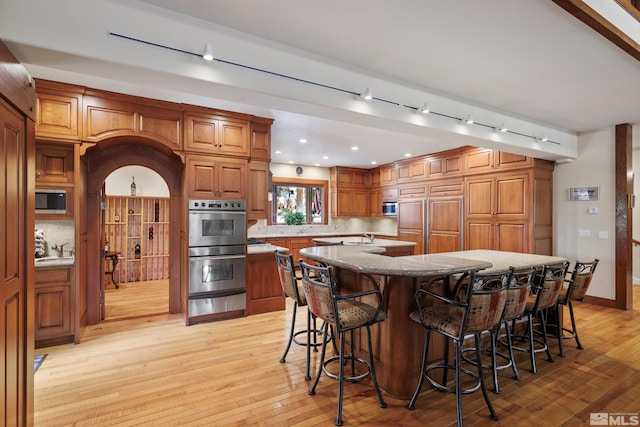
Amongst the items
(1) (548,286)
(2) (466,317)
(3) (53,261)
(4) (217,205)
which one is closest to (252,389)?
(2) (466,317)

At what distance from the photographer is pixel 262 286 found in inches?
169

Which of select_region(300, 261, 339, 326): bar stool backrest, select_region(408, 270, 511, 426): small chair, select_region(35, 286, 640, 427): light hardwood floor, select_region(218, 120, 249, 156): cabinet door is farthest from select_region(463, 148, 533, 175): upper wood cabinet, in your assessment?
select_region(300, 261, 339, 326): bar stool backrest

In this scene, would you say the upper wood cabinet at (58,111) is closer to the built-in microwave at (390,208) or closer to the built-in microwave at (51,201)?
the built-in microwave at (51,201)

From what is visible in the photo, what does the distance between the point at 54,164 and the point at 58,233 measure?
726 mm

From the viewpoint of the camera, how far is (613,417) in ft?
6.98

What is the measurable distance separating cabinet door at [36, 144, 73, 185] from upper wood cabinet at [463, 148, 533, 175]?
5.61 metres

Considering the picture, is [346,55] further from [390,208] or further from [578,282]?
[390,208]

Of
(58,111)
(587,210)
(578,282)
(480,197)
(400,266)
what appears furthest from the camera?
(480,197)

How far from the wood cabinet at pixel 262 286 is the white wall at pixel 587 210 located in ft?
14.6

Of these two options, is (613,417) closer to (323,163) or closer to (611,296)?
(611,296)

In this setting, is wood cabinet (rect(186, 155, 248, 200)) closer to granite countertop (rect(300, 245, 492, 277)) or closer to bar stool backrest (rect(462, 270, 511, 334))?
granite countertop (rect(300, 245, 492, 277))

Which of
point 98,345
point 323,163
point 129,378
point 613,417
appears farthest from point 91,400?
point 323,163

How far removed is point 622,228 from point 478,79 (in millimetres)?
3370

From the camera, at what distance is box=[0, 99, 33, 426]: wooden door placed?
4.64ft
